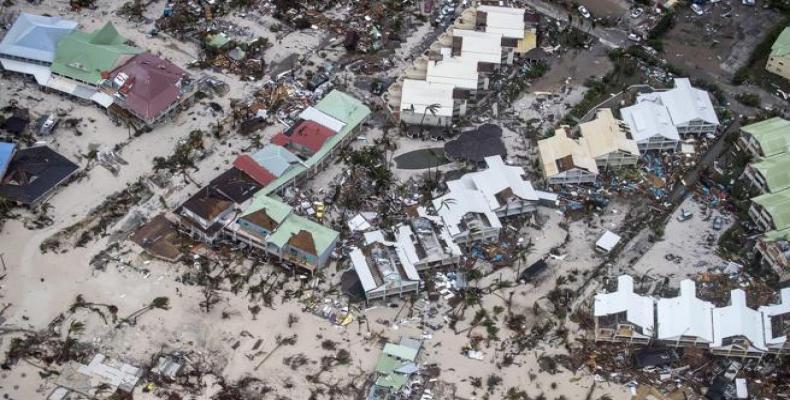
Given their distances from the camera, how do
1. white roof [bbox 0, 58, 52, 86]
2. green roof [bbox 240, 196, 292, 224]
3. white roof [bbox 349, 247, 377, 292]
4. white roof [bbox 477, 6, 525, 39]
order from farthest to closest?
1. white roof [bbox 477, 6, 525, 39]
2. white roof [bbox 0, 58, 52, 86]
3. green roof [bbox 240, 196, 292, 224]
4. white roof [bbox 349, 247, 377, 292]

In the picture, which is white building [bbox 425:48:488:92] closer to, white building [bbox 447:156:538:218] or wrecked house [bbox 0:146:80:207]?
white building [bbox 447:156:538:218]

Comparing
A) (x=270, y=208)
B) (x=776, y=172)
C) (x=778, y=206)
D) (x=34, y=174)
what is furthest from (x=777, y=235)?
(x=34, y=174)

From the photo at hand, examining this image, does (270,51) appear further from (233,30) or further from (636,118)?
(636,118)

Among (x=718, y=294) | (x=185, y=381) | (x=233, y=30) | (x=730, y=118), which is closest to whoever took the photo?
(x=185, y=381)

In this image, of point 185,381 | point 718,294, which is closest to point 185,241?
point 185,381

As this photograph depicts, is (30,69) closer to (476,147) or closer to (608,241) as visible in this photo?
(476,147)

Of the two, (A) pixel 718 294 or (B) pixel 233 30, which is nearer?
(A) pixel 718 294

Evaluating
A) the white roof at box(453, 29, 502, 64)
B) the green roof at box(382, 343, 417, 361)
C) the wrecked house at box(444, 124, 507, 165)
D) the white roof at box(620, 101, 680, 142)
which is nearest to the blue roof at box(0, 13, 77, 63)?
the white roof at box(453, 29, 502, 64)
